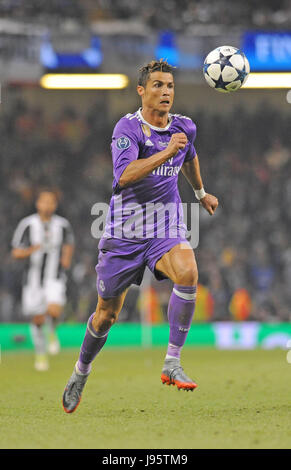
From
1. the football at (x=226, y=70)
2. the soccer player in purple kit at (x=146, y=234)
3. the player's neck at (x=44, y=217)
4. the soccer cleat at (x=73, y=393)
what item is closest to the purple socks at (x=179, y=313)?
the soccer player in purple kit at (x=146, y=234)

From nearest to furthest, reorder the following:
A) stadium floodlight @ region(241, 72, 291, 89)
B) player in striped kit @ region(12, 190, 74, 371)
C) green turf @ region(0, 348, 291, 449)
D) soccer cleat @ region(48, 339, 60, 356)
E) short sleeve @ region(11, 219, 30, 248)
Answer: green turf @ region(0, 348, 291, 449), player in striped kit @ region(12, 190, 74, 371), short sleeve @ region(11, 219, 30, 248), soccer cleat @ region(48, 339, 60, 356), stadium floodlight @ region(241, 72, 291, 89)

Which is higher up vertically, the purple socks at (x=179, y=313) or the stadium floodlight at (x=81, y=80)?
the stadium floodlight at (x=81, y=80)

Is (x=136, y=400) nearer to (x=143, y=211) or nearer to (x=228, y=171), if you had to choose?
(x=143, y=211)

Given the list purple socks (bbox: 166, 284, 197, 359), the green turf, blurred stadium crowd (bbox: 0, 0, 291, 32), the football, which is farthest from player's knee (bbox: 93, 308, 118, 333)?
blurred stadium crowd (bbox: 0, 0, 291, 32)

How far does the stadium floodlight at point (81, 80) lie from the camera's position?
15391 mm

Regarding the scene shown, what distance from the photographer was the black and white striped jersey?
12008 millimetres

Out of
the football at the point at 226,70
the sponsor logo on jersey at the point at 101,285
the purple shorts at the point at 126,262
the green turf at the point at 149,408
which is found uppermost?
the football at the point at 226,70

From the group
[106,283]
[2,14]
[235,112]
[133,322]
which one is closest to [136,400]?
[106,283]

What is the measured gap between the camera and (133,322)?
16344mm

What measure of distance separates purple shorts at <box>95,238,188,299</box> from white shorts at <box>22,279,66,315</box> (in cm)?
555

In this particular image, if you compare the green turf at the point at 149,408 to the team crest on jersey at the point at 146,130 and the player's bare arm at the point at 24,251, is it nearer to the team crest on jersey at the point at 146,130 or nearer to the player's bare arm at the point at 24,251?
the player's bare arm at the point at 24,251

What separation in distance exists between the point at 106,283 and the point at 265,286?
454 inches

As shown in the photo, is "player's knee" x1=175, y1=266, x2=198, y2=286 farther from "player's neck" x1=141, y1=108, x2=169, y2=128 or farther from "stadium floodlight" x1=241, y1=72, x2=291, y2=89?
"stadium floodlight" x1=241, y1=72, x2=291, y2=89

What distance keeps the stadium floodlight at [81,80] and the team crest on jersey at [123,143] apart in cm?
940
